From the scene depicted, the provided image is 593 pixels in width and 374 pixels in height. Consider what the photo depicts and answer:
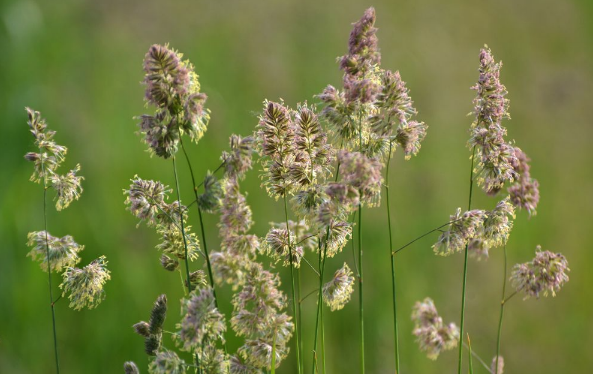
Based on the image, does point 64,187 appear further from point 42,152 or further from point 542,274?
point 542,274

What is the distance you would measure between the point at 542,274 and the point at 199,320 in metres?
0.82

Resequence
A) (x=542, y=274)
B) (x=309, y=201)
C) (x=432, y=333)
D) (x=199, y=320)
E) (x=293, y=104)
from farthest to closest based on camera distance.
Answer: (x=293, y=104)
(x=432, y=333)
(x=542, y=274)
(x=309, y=201)
(x=199, y=320)

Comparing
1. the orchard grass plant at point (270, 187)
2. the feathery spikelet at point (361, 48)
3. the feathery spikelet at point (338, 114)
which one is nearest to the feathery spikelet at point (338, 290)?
the orchard grass plant at point (270, 187)

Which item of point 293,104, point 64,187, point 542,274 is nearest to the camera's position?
point 64,187

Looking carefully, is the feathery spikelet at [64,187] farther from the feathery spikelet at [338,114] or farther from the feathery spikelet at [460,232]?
the feathery spikelet at [460,232]

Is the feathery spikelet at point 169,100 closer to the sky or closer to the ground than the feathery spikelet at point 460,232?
closer to the sky

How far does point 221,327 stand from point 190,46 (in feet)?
10.8

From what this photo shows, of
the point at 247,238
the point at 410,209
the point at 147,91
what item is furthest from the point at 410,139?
the point at 410,209

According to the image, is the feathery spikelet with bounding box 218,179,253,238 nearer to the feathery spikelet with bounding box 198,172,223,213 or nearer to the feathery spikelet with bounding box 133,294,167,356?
the feathery spikelet with bounding box 198,172,223,213

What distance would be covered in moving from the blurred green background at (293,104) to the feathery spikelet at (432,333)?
1391 millimetres

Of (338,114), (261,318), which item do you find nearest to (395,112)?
(338,114)

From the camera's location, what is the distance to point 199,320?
1158 mm

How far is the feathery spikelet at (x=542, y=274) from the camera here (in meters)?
1.54

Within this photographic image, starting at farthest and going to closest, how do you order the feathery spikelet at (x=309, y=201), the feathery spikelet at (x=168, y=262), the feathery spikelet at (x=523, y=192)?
the feathery spikelet at (x=523, y=192), the feathery spikelet at (x=168, y=262), the feathery spikelet at (x=309, y=201)
